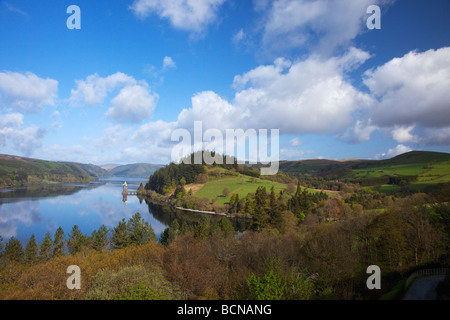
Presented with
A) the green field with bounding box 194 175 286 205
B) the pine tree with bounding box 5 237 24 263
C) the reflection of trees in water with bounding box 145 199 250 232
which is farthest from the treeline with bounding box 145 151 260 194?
the pine tree with bounding box 5 237 24 263

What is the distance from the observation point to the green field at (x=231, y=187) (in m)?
82.1

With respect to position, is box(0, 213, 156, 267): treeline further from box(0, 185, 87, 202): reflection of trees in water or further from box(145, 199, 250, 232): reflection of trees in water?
box(0, 185, 87, 202): reflection of trees in water

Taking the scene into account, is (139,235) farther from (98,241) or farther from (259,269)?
(259,269)

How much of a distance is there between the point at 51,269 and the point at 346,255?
22.1 meters

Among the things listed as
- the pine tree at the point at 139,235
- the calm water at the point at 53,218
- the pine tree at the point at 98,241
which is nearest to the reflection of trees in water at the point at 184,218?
the calm water at the point at 53,218

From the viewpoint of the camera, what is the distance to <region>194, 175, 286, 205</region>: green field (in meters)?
82.1

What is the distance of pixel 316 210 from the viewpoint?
56.8m

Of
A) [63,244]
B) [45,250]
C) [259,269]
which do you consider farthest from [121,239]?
[259,269]

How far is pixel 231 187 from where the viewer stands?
89.1m

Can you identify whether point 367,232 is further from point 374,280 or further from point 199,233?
point 199,233

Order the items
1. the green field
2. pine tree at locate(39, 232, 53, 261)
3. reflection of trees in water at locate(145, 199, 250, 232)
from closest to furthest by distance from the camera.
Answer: pine tree at locate(39, 232, 53, 261)
reflection of trees in water at locate(145, 199, 250, 232)
the green field

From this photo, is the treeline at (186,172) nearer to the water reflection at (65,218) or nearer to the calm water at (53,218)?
the water reflection at (65,218)
